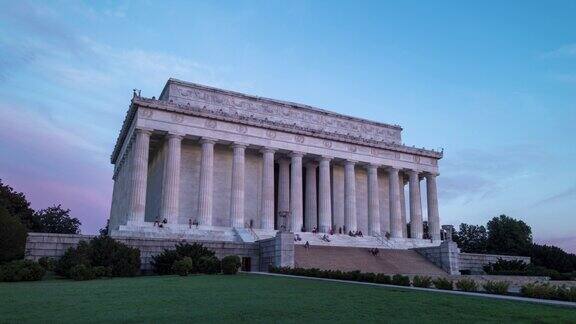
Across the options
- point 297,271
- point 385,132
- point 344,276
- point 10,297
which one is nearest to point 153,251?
point 297,271

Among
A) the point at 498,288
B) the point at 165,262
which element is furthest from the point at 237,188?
the point at 498,288

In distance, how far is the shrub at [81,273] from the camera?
84.7 feet

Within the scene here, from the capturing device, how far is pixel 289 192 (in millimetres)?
54750

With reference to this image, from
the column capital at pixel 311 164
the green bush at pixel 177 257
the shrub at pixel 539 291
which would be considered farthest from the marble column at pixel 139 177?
the shrub at pixel 539 291

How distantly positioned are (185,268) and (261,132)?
81.6 ft

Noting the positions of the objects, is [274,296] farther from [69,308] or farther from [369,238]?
[369,238]

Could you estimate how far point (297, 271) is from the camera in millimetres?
30453

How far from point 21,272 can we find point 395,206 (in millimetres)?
42557

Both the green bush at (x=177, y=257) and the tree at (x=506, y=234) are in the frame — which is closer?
the green bush at (x=177, y=257)

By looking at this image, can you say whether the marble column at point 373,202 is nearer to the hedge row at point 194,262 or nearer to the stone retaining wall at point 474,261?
the stone retaining wall at point 474,261

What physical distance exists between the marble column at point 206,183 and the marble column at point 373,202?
1955 cm

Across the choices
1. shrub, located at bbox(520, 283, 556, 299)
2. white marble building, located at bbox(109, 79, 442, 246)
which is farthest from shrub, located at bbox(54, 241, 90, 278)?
shrub, located at bbox(520, 283, 556, 299)

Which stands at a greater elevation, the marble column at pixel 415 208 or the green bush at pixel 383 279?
the marble column at pixel 415 208

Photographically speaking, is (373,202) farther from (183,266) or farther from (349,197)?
(183,266)
